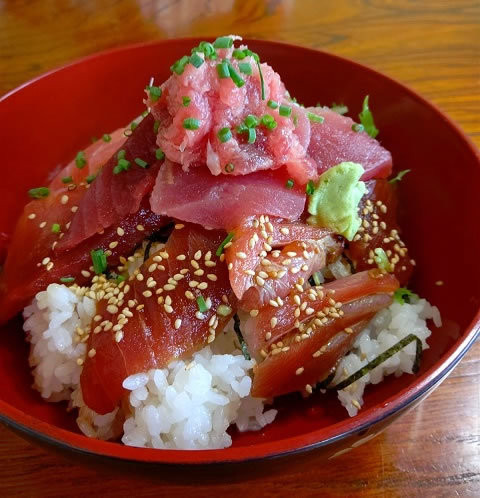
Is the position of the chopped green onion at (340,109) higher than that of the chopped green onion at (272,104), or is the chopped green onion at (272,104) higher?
the chopped green onion at (272,104)

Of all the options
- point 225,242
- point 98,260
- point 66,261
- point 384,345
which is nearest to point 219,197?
point 225,242

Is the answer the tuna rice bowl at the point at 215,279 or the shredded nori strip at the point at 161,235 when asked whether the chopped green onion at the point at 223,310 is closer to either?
the tuna rice bowl at the point at 215,279

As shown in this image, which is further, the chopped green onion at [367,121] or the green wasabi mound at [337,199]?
the chopped green onion at [367,121]

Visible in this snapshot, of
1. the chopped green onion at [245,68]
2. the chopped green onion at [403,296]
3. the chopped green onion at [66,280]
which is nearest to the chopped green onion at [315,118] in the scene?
the chopped green onion at [245,68]

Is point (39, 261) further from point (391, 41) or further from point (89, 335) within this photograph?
point (391, 41)

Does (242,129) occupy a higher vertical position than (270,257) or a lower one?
higher

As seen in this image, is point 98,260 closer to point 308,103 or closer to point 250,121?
point 250,121
